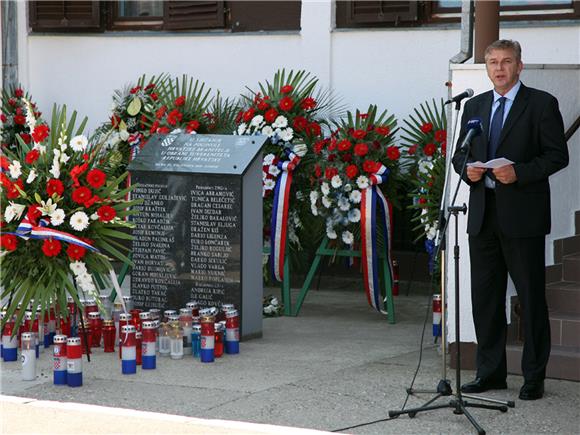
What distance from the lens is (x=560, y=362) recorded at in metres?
7.40

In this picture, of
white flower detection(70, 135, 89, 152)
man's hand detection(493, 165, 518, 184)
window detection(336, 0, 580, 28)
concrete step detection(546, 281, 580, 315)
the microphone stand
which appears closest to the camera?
the microphone stand

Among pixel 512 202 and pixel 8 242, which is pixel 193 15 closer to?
pixel 8 242

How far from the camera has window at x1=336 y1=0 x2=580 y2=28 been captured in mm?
10781

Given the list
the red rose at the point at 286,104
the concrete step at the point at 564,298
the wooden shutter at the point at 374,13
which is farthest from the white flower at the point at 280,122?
the concrete step at the point at 564,298

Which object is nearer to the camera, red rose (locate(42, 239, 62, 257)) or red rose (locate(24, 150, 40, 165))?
red rose (locate(42, 239, 62, 257))

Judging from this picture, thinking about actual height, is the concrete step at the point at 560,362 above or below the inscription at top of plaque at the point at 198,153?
below

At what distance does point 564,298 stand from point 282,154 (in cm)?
313

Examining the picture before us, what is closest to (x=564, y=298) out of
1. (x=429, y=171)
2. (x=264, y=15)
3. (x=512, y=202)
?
(x=512, y=202)

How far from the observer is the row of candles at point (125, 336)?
296 inches

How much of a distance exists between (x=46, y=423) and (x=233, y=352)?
2186mm

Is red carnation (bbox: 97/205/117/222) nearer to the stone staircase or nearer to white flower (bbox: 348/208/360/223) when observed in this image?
white flower (bbox: 348/208/360/223)

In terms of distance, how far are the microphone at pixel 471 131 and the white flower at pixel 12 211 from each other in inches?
121

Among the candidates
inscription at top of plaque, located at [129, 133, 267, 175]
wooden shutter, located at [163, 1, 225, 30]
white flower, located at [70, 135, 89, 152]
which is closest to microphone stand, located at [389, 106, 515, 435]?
inscription at top of plaque, located at [129, 133, 267, 175]

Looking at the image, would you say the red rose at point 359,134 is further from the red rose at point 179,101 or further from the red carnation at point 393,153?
the red rose at point 179,101
